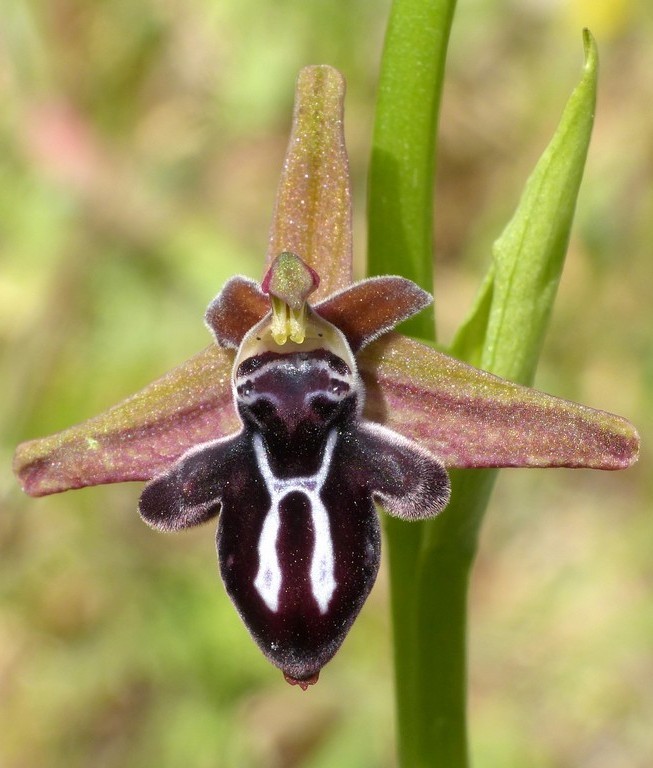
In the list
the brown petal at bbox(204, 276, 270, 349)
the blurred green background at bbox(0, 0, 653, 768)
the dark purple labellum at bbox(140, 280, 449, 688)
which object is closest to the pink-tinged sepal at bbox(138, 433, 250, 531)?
the dark purple labellum at bbox(140, 280, 449, 688)

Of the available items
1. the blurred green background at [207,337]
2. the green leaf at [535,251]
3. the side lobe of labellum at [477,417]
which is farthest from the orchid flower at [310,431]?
the blurred green background at [207,337]

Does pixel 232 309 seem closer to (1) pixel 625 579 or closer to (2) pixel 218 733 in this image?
(2) pixel 218 733

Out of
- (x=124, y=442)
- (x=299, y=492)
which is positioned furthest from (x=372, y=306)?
(x=124, y=442)

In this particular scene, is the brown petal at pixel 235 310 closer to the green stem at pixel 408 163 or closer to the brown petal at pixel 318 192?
the brown petal at pixel 318 192

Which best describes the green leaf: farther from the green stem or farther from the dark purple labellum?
the dark purple labellum

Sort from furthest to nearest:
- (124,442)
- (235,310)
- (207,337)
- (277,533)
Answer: (207,337) → (235,310) → (124,442) → (277,533)

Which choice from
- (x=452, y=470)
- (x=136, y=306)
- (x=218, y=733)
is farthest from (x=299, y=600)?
(x=136, y=306)

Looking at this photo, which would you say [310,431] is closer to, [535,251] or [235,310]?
[235,310]
